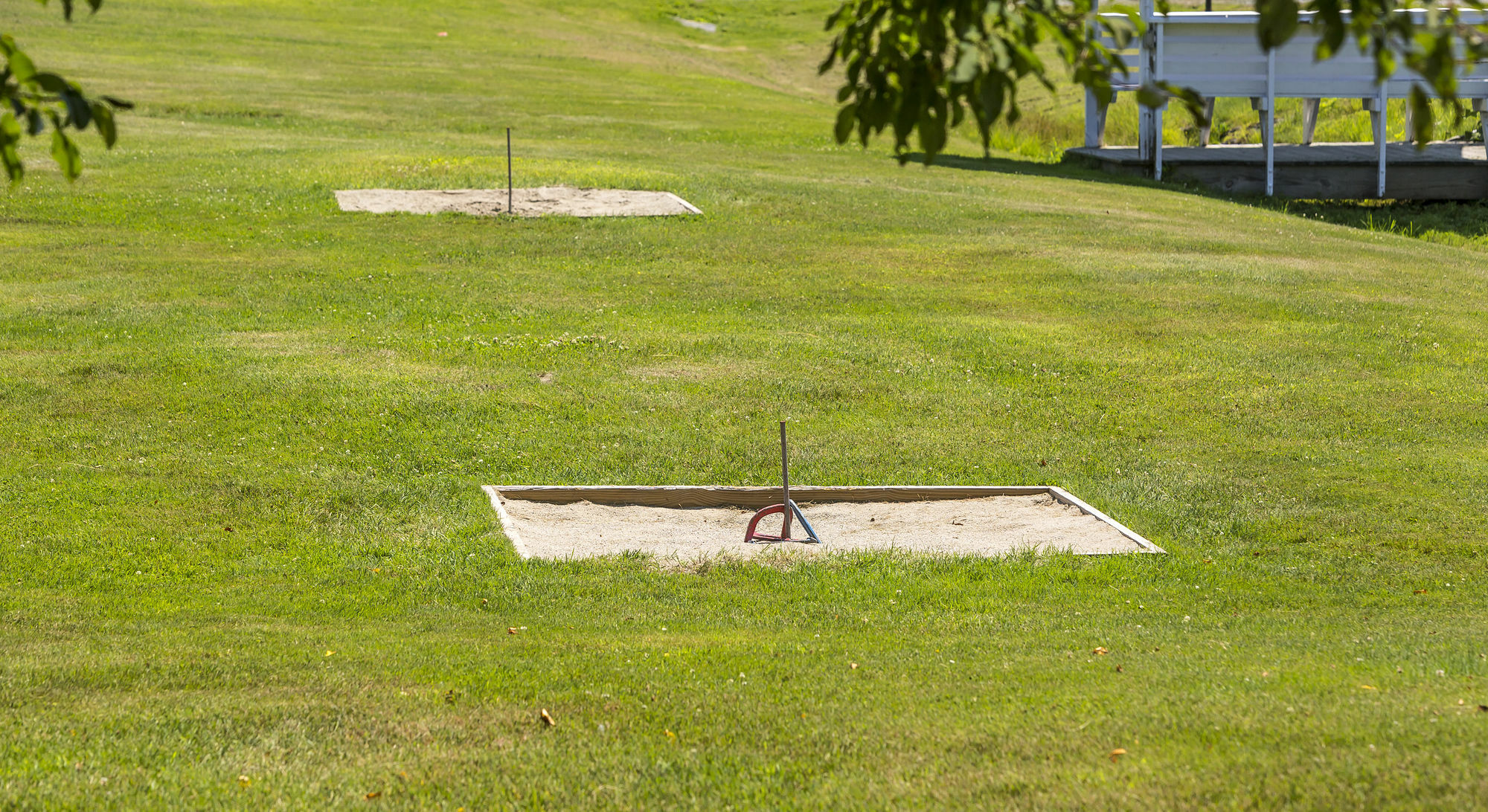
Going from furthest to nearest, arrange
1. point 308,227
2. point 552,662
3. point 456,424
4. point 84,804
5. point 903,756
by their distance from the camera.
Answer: point 308,227
point 456,424
point 552,662
point 903,756
point 84,804

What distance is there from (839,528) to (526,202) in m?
14.0

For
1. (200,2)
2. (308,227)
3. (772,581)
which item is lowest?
(772,581)

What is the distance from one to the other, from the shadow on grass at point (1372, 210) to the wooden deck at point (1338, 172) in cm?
28

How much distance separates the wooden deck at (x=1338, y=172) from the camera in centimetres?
2894

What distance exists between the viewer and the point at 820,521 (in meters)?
10.5

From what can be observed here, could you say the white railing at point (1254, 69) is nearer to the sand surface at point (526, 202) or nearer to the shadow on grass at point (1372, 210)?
the shadow on grass at point (1372, 210)

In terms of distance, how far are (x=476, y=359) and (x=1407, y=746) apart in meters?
10.8

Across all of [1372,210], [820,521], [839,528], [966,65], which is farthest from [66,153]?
[1372,210]

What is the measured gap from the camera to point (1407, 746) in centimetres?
522

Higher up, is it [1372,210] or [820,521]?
[1372,210]

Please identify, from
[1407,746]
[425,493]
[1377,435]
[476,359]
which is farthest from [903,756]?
[476,359]

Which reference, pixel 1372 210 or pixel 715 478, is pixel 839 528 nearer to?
pixel 715 478

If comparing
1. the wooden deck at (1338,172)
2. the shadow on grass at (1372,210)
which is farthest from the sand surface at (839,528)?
the wooden deck at (1338,172)

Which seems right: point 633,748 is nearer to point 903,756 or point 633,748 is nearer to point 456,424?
point 903,756
